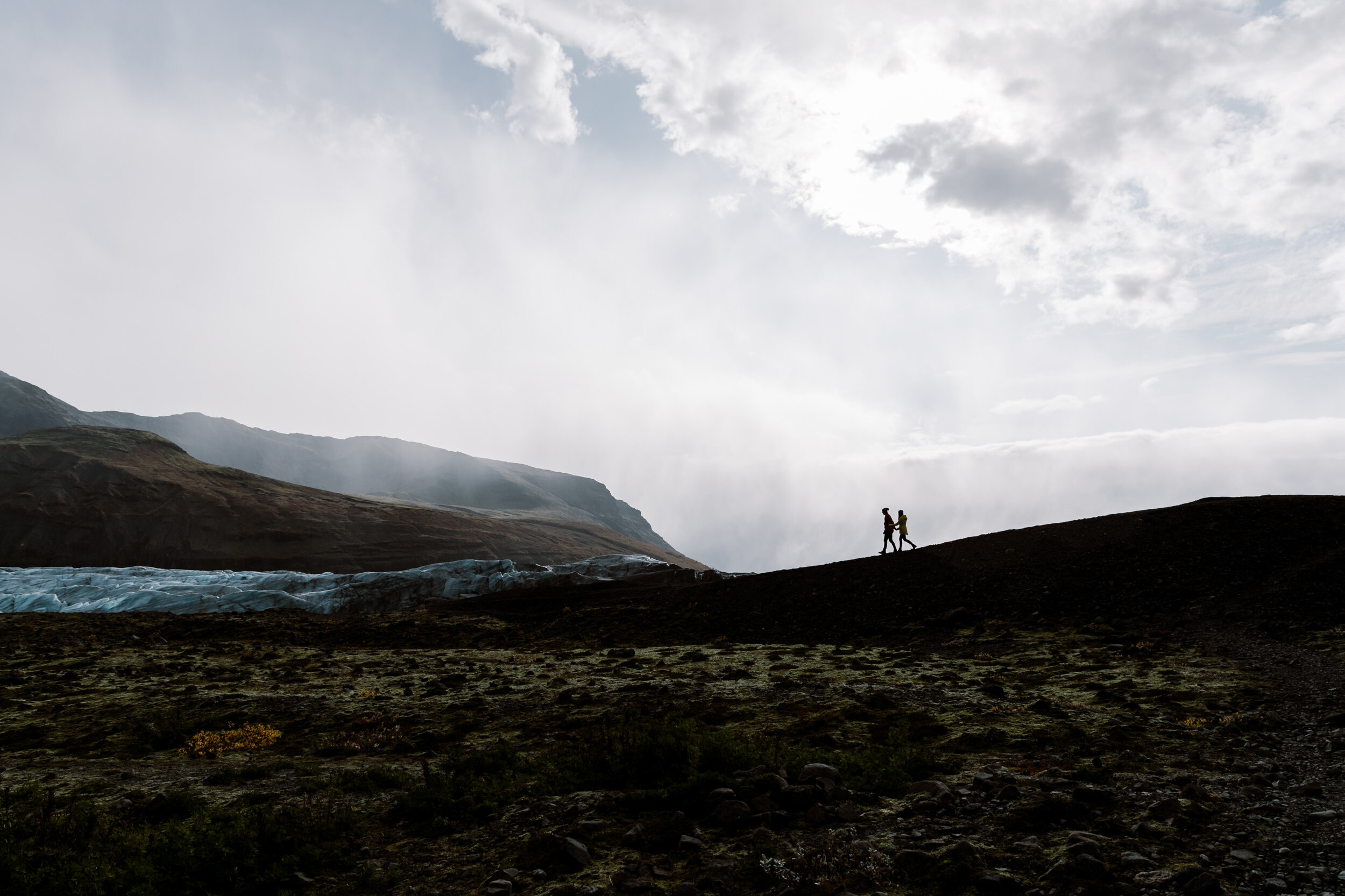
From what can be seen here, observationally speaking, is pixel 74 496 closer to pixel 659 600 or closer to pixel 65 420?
pixel 659 600

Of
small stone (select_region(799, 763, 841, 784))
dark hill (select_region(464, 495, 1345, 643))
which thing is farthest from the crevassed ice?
small stone (select_region(799, 763, 841, 784))

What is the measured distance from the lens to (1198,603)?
66.7 feet

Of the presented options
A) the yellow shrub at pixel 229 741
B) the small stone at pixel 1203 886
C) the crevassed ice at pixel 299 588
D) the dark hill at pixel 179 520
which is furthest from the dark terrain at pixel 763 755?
the dark hill at pixel 179 520

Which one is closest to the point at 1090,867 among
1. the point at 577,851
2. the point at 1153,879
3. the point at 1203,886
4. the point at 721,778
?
the point at 1153,879

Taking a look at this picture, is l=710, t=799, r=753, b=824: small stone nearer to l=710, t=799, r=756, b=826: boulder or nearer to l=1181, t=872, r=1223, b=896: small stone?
l=710, t=799, r=756, b=826: boulder

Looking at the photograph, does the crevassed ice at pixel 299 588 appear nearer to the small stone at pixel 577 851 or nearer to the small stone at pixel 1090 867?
the small stone at pixel 577 851

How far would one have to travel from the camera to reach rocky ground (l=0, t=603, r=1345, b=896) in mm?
6031

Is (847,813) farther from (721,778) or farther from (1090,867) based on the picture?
(1090,867)

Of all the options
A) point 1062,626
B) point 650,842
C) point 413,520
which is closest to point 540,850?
point 650,842

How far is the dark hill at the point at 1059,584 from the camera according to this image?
20.4 meters

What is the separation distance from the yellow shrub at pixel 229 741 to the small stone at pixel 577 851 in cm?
840

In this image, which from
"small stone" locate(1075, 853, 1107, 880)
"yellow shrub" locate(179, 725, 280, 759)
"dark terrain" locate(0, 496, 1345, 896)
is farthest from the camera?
"yellow shrub" locate(179, 725, 280, 759)

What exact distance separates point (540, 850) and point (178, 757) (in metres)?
8.54

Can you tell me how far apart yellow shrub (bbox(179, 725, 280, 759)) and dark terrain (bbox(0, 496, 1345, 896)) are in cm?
15
